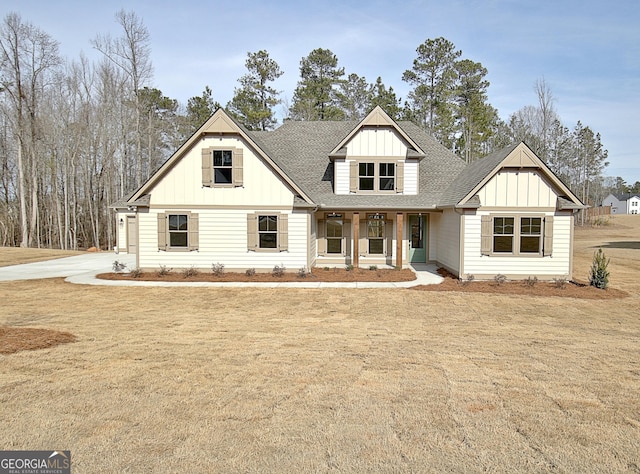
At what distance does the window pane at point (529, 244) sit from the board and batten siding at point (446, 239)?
7.72 feet

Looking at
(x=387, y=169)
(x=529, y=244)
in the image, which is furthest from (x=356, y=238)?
(x=529, y=244)

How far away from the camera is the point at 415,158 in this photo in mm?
17703

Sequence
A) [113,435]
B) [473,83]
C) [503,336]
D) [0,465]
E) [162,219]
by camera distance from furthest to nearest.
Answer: [473,83] < [162,219] < [503,336] < [113,435] < [0,465]

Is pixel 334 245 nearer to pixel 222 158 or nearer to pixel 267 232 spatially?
pixel 267 232

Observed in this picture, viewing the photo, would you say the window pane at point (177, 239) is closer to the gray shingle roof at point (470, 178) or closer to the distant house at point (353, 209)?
the distant house at point (353, 209)

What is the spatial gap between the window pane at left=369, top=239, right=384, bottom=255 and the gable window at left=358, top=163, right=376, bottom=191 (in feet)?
7.91

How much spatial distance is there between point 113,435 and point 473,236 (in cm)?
1386

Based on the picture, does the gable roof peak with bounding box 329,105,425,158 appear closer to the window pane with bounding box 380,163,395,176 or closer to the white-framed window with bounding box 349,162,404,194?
the white-framed window with bounding box 349,162,404,194

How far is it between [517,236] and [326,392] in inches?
495

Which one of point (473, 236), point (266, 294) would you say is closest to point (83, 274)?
point (266, 294)

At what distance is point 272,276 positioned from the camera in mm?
15766

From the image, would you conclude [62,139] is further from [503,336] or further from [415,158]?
[503,336]

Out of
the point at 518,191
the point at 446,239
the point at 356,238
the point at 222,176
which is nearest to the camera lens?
the point at 518,191

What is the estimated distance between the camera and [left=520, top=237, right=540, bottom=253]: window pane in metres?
15.3
